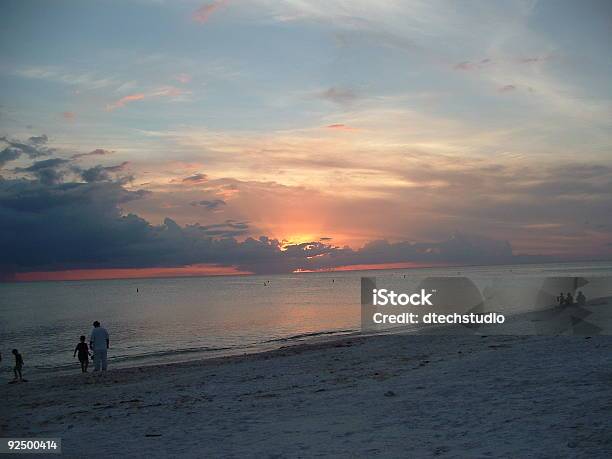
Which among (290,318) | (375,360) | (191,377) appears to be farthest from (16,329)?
(375,360)

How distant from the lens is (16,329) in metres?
68.6

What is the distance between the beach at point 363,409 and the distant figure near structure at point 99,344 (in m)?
3.64

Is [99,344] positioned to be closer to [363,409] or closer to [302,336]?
[363,409]

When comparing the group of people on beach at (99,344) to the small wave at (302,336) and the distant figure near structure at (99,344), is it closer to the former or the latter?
the distant figure near structure at (99,344)

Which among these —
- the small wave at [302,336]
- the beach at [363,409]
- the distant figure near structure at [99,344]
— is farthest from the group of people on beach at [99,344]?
the small wave at [302,336]

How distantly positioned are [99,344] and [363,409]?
1617 cm

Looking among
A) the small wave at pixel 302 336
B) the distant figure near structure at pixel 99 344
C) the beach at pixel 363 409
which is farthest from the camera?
the small wave at pixel 302 336

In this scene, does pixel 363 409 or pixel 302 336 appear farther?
pixel 302 336

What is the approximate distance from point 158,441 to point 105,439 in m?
1.39

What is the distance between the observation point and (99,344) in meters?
24.2

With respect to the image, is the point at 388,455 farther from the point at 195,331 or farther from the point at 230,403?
the point at 195,331

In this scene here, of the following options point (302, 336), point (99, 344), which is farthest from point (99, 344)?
point (302, 336)

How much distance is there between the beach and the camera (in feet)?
31.5

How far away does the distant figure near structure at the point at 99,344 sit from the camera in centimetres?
2389
